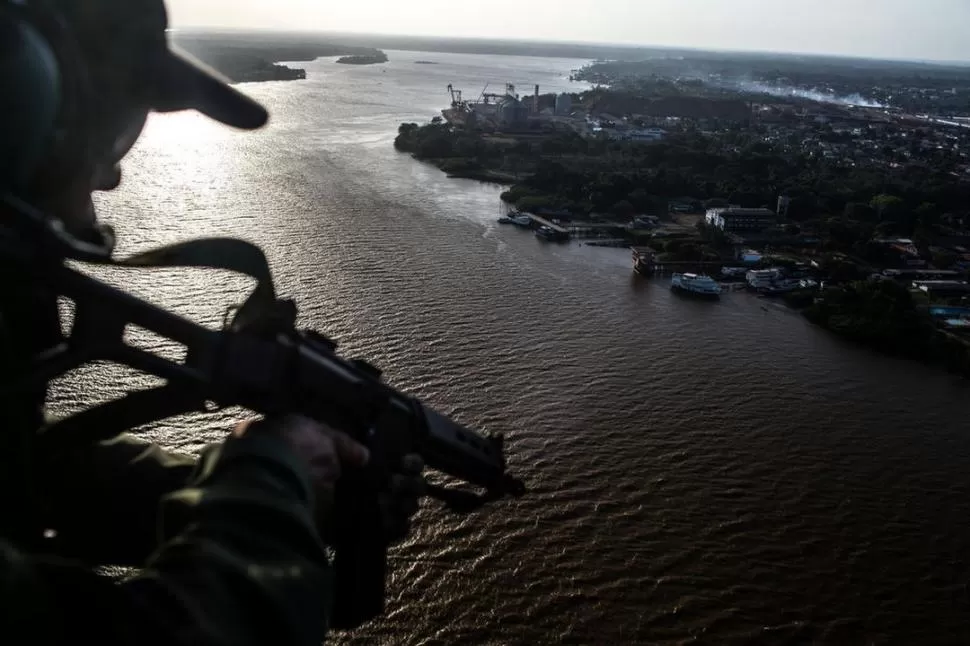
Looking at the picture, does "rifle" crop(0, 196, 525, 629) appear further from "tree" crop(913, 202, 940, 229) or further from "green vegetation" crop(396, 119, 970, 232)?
"tree" crop(913, 202, 940, 229)

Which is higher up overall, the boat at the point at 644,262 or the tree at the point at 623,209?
the tree at the point at 623,209

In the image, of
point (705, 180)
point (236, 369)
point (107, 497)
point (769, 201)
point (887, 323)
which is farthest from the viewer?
point (705, 180)

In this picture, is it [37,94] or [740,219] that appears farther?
[740,219]

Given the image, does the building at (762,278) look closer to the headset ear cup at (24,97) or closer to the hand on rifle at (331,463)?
the hand on rifle at (331,463)

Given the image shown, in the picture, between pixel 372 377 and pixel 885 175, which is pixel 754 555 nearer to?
pixel 372 377

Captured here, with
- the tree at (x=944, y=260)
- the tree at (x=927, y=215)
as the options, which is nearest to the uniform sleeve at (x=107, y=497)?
the tree at (x=944, y=260)

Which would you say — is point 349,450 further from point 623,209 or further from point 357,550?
point 623,209

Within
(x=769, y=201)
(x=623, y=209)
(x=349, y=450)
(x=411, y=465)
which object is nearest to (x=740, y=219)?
(x=623, y=209)
